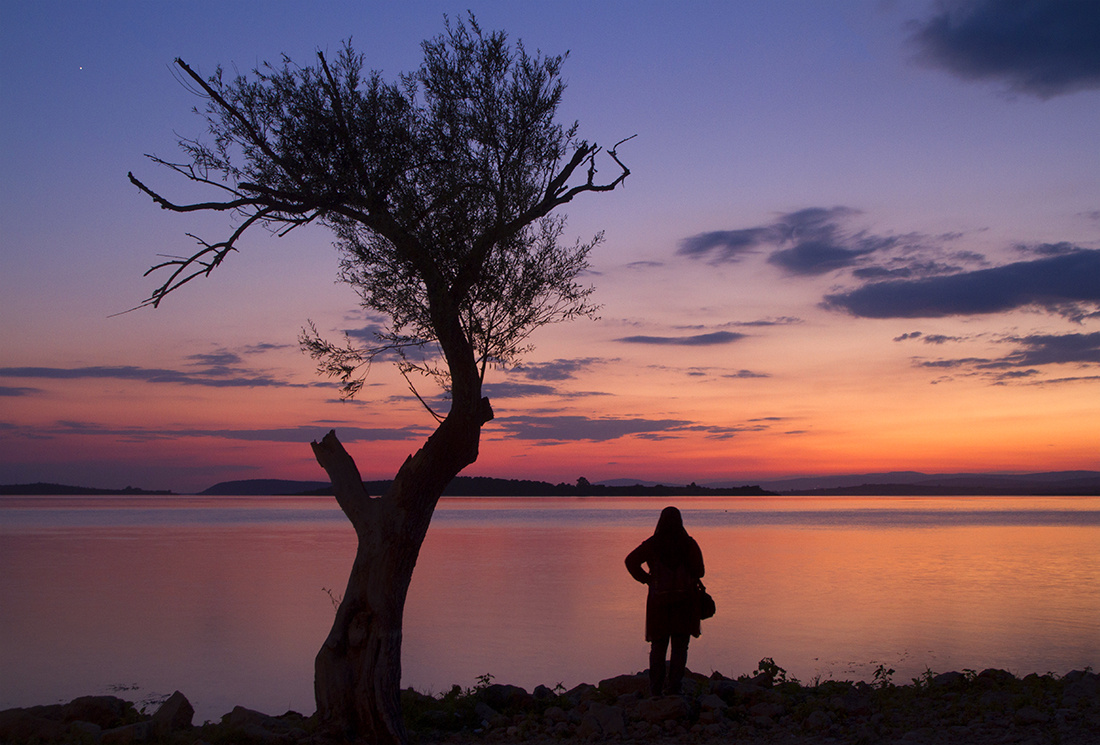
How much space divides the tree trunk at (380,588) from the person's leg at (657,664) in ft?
8.81

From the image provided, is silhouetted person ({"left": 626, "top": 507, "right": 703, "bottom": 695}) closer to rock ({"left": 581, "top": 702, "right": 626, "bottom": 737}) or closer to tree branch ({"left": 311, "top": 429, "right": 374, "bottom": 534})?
rock ({"left": 581, "top": 702, "right": 626, "bottom": 737})

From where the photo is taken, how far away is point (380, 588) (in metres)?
8.25

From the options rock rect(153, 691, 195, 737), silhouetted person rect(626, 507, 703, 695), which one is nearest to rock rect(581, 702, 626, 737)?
silhouetted person rect(626, 507, 703, 695)

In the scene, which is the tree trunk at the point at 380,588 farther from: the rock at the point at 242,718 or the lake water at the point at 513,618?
the lake water at the point at 513,618

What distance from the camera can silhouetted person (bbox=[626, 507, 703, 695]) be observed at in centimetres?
894

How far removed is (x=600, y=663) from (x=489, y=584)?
11.0 m

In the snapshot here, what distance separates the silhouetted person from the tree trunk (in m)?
2.18

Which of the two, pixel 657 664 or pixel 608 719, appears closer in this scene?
pixel 608 719

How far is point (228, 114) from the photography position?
Result: 9.17 metres

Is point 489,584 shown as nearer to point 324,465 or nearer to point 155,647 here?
point 155,647

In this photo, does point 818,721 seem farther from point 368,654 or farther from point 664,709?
point 368,654

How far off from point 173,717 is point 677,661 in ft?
17.2

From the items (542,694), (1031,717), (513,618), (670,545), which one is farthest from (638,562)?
(513,618)

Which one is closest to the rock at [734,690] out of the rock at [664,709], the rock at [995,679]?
the rock at [664,709]
